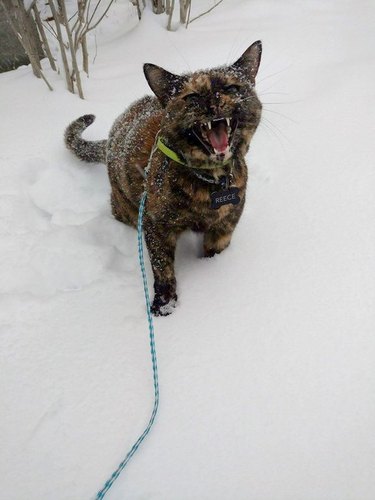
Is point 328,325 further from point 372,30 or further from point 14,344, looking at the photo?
point 372,30

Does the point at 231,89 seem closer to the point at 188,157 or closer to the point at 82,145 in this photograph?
the point at 188,157

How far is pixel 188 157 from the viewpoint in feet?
4.71

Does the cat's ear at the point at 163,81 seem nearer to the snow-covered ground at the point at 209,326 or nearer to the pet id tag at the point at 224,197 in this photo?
the pet id tag at the point at 224,197

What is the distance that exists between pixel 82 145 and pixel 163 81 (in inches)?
43.4

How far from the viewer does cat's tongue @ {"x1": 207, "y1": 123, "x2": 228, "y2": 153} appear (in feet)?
4.50

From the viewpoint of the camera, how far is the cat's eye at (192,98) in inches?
53.6

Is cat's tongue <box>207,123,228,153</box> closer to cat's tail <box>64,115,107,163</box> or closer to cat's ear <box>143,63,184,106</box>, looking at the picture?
cat's ear <box>143,63,184,106</box>

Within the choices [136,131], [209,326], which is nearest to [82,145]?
[136,131]

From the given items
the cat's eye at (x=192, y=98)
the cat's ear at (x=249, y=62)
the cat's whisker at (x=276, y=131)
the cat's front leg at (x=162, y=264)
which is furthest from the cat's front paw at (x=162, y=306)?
the cat's whisker at (x=276, y=131)

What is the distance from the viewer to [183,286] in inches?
72.7

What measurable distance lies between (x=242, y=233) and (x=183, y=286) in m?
0.47

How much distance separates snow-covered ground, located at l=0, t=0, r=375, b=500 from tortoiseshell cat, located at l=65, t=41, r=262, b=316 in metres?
0.25

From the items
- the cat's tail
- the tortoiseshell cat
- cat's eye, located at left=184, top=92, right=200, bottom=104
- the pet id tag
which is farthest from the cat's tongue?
the cat's tail

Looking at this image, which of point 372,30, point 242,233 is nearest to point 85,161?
point 242,233
